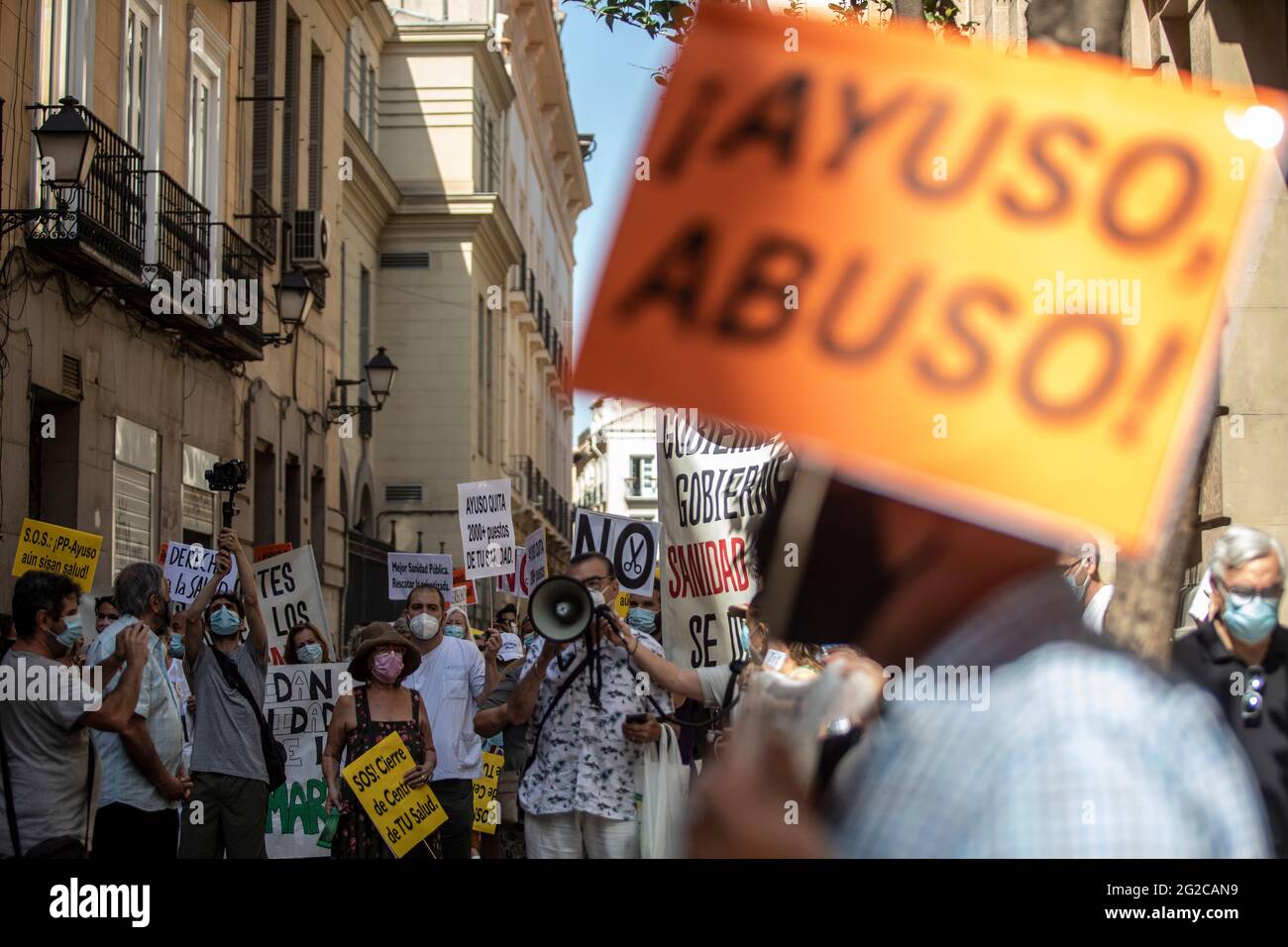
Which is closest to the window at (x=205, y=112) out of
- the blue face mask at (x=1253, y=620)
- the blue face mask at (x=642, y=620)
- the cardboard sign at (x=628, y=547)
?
the cardboard sign at (x=628, y=547)

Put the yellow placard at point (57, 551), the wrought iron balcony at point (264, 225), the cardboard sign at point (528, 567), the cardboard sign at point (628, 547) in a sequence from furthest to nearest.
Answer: the wrought iron balcony at point (264, 225) → the cardboard sign at point (528, 567) → the cardboard sign at point (628, 547) → the yellow placard at point (57, 551)

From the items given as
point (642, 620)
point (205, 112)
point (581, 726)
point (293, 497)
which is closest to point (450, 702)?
point (642, 620)

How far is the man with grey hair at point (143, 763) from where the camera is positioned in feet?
26.8

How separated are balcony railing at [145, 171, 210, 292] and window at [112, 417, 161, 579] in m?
1.60

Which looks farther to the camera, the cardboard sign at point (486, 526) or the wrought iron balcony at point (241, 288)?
the wrought iron balcony at point (241, 288)

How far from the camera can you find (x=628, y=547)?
48.9 feet

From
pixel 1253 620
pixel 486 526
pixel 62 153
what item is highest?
pixel 62 153

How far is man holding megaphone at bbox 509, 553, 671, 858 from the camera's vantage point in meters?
7.87

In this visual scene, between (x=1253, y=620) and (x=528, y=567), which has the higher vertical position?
(x=528, y=567)

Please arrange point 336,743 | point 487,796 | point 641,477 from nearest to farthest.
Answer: point 336,743
point 487,796
point 641,477

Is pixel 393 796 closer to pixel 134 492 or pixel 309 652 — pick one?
pixel 309 652

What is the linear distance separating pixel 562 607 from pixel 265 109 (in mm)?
18204

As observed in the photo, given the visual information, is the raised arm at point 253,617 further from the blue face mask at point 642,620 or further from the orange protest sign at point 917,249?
the orange protest sign at point 917,249
